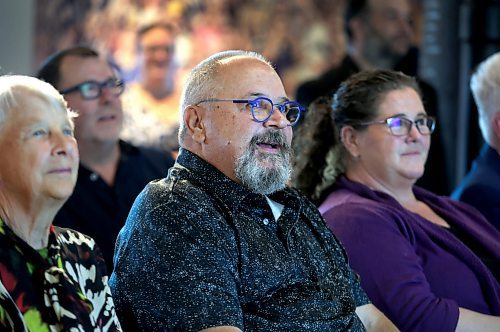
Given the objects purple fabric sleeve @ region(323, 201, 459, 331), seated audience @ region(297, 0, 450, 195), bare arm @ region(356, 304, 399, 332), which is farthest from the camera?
seated audience @ region(297, 0, 450, 195)

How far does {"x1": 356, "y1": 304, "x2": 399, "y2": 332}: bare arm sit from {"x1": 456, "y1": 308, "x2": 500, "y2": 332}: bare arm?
0.76ft

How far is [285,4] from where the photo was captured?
5.80 metres

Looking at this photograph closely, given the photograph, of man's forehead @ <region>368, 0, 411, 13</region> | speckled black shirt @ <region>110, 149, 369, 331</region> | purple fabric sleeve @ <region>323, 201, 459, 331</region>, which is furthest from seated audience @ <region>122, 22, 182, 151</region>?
speckled black shirt @ <region>110, 149, 369, 331</region>

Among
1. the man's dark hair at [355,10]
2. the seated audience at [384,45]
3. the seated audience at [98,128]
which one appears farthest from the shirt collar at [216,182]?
the man's dark hair at [355,10]

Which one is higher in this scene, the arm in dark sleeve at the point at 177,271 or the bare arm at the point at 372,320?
the arm in dark sleeve at the point at 177,271

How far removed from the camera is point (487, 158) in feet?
11.1

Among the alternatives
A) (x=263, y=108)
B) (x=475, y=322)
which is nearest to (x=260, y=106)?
(x=263, y=108)

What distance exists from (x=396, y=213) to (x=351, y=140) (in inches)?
12.7

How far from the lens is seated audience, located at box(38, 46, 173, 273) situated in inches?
131

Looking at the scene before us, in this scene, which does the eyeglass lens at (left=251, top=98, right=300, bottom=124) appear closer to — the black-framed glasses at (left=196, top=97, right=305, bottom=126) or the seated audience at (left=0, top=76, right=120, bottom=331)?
the black-framed glasses at (left=196, top=97, right=305, bottom=126)

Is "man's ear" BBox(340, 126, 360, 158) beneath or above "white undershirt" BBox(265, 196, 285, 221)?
above

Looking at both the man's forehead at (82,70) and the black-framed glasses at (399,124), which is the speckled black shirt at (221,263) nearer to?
the black-framed glasses at (399,124)

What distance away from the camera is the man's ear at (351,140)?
3.04 metres

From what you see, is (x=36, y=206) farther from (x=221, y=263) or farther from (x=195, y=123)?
(x=195, y=123)
